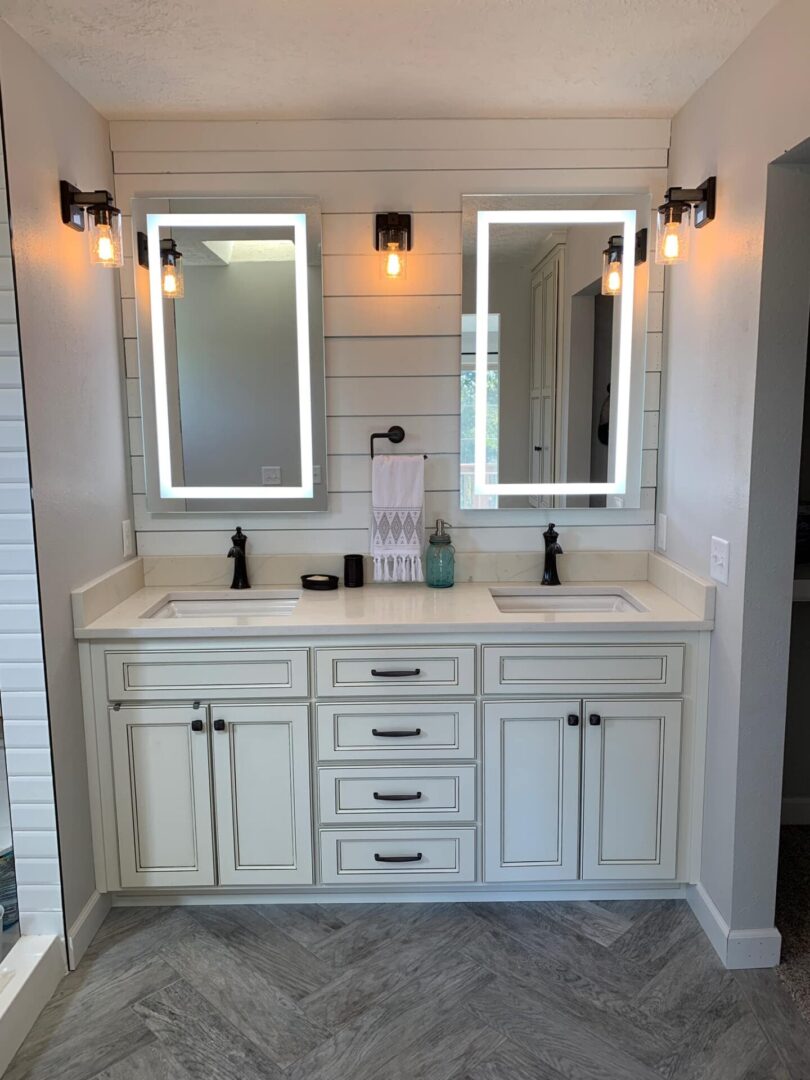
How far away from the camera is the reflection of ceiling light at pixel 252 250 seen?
2.54 metres

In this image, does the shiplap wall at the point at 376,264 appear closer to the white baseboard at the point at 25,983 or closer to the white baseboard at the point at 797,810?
the white baseboard at the point at 797,810

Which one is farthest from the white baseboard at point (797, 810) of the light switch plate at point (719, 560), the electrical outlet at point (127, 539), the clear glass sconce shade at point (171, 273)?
the clear glass sconce shade at point (171, 273)

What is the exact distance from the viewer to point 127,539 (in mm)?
2611

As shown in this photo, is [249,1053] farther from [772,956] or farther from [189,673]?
[772,956]

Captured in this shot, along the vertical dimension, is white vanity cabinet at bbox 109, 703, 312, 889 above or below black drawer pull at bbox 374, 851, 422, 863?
above

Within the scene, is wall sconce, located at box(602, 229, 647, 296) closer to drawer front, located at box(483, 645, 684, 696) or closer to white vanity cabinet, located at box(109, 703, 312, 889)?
drawer front, located at box(483, 645, 684, 696)

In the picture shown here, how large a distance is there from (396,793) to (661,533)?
4.20 feet

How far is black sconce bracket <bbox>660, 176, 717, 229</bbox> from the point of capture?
2104 mm

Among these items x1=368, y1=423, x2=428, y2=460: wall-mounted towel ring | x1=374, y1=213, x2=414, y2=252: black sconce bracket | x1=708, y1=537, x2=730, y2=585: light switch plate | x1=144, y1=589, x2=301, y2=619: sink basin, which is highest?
x1=374, y1=213, x2=414, y2=252: black sconce bracket

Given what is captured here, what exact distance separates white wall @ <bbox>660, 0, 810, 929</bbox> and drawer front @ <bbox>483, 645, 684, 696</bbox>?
14 cm

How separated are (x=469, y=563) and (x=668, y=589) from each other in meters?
0.69

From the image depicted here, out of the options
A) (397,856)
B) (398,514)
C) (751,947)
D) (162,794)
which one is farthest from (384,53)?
(751,947)

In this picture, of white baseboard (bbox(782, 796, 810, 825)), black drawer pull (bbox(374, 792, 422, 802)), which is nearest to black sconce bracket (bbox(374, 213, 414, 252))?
black drawer pull (bbox(374, 792, 422, 802))

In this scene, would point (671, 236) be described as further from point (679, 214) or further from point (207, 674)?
point (207, 674)
